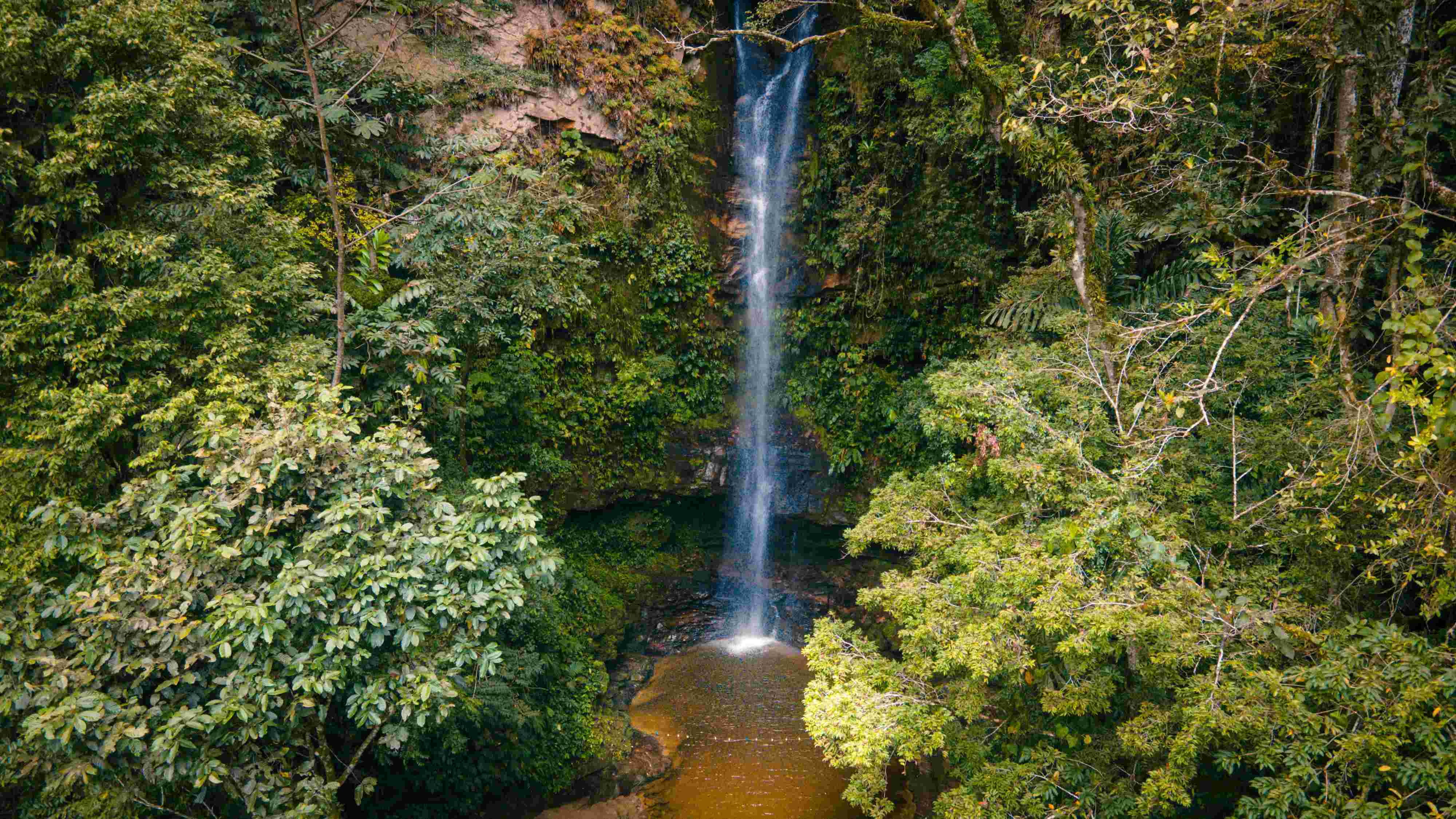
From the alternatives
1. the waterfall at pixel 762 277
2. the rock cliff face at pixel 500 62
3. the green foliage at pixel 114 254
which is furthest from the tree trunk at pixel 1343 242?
the rock cliff face at pixel 500 62

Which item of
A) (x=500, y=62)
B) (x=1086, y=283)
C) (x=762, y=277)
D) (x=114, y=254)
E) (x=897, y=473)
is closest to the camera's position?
(x=114, y=254)

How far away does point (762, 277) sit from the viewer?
43.5ft

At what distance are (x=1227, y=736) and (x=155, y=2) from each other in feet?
31.4

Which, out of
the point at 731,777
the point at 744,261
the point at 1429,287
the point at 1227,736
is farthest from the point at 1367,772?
the point at 744,261

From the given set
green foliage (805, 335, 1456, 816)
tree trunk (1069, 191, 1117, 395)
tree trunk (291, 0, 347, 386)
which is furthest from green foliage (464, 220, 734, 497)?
tree trunk (1069, 191, 1117, 395)

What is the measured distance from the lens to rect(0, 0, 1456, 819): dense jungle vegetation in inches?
169

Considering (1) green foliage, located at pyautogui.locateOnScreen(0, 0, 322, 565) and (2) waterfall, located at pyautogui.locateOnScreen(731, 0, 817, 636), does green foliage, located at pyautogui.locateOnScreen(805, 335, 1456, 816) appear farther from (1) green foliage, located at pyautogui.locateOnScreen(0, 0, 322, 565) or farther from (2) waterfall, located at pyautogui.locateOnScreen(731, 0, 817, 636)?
(1) green foliage, located at pyautogui.locateOnScreen(0, 0, 322, 565)

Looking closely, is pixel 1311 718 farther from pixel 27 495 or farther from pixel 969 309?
pixel 27 495

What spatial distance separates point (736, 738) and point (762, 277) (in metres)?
8.19

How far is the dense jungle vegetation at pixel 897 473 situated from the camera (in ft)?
14.1

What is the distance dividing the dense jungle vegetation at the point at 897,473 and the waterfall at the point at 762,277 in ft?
14.7

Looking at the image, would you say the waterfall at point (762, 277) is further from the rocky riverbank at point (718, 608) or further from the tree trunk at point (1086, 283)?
the tree trunk at point (1086, 283)

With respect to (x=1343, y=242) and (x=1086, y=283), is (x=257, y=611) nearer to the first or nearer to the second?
(x=1343, y=242)

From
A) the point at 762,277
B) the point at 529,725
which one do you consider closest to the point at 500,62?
the point at 762,277
